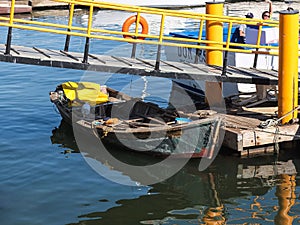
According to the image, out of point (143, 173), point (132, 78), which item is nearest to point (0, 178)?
point (143, 173)

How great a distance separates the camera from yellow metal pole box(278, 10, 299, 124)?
13.0 metres

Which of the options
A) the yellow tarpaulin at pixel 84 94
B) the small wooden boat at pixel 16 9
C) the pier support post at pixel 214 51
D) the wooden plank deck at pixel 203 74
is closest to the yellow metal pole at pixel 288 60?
the wooden plank deck at pixel 203 74

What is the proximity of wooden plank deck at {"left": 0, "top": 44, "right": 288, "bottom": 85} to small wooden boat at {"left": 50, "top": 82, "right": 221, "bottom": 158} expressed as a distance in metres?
1.07

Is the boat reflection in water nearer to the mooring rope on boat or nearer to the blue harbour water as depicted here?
the blue harbour water

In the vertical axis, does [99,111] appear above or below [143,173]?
above

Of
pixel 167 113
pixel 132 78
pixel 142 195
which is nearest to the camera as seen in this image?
pixel 142 195

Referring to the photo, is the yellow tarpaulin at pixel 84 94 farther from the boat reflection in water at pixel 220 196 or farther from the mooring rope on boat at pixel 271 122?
the mooring rope on boat at pixel 271 122

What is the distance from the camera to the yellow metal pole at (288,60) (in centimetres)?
1300

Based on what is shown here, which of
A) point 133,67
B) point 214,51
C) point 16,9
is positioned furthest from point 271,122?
point 16,9

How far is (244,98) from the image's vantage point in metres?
16.3

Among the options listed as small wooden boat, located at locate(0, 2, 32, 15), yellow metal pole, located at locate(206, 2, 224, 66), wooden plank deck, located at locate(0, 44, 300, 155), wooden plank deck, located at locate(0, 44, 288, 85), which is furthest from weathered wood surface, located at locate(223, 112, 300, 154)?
small wooden boat, located at locate(0, 2, 32, 15)

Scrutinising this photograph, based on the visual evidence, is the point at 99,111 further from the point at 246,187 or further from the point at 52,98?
the point at 246,187

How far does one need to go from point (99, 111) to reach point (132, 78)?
631 centimetres

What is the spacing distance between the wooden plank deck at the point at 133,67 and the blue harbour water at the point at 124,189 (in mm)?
1917
